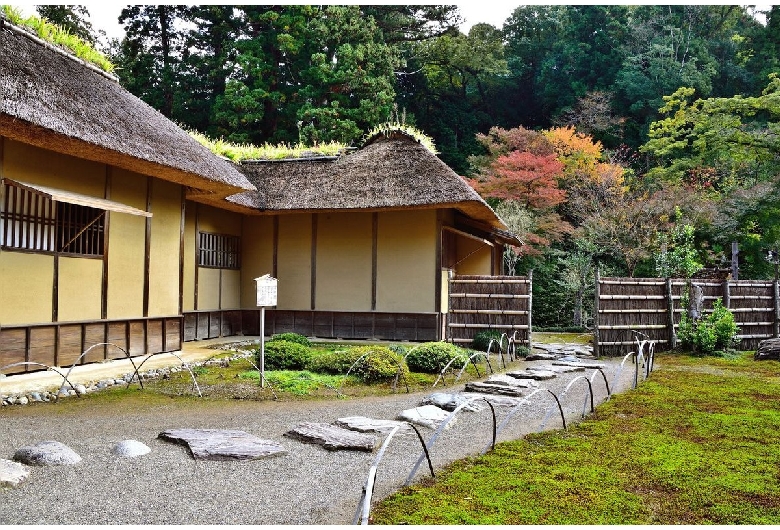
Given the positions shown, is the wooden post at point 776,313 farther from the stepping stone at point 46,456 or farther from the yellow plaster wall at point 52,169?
the stepping stone at point 46,456

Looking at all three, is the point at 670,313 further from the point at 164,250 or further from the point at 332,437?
the point at 164,250

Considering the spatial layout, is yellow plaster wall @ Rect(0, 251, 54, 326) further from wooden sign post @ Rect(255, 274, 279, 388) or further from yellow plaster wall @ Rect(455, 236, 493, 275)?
yellow plaster wall @ Rect(455, 236, 493, 275)

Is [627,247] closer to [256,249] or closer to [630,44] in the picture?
[256,249]

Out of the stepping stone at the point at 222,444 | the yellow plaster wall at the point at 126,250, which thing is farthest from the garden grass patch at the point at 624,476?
the yellow plaster wall at the point at 126,250

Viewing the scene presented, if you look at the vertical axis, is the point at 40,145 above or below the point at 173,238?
above

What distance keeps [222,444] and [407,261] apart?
29.3ft

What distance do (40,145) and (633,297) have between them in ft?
34.0

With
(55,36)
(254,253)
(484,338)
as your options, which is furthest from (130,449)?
(254,253)

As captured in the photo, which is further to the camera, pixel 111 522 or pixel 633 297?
pixel 633 297

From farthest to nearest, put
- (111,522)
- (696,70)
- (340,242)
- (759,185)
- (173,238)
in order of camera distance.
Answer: (696,70) < (759,185) < (340,242) < (173,238) < (111,522)

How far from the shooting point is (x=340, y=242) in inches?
549

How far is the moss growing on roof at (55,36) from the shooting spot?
8648 millimetres

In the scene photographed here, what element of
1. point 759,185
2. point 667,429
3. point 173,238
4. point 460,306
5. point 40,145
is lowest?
point 667,429

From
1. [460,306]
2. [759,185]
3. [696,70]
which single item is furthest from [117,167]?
[696,70]
